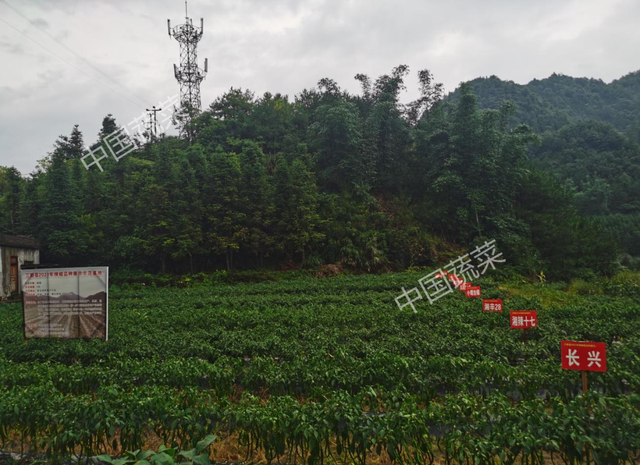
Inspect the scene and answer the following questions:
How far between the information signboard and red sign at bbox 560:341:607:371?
28.0 ft

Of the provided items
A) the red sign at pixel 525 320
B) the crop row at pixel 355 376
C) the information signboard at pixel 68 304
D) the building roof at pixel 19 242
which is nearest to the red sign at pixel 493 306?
the red sign at pixel 525 320

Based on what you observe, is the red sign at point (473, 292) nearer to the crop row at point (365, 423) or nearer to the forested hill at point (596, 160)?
the crop row at point (365, 423)

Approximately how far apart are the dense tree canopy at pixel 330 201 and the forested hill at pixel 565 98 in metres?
43.1

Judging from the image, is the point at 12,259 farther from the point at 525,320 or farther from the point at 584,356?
the point at 584,356

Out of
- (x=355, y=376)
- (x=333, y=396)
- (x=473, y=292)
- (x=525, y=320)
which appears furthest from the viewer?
(x=473, y=292)

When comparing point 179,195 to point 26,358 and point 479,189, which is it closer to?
point 26,358

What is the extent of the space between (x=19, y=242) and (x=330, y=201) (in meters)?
20.3

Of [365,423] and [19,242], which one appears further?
[19,242]

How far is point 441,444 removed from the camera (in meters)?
4.11

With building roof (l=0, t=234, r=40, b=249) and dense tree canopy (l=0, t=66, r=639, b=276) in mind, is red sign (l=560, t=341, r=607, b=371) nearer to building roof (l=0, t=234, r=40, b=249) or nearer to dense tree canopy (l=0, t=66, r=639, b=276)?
dense tree canopy (l=0, t=66, r=639, b=276)

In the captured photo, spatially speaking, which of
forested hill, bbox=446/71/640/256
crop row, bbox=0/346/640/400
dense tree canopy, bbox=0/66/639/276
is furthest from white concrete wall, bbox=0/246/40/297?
forested hill, bbox=446/71/640/256

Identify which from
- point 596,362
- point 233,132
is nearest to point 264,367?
point 596,362

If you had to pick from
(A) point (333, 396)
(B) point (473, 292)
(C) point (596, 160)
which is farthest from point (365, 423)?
(C) point (596, 160)

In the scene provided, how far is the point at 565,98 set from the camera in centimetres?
9125
